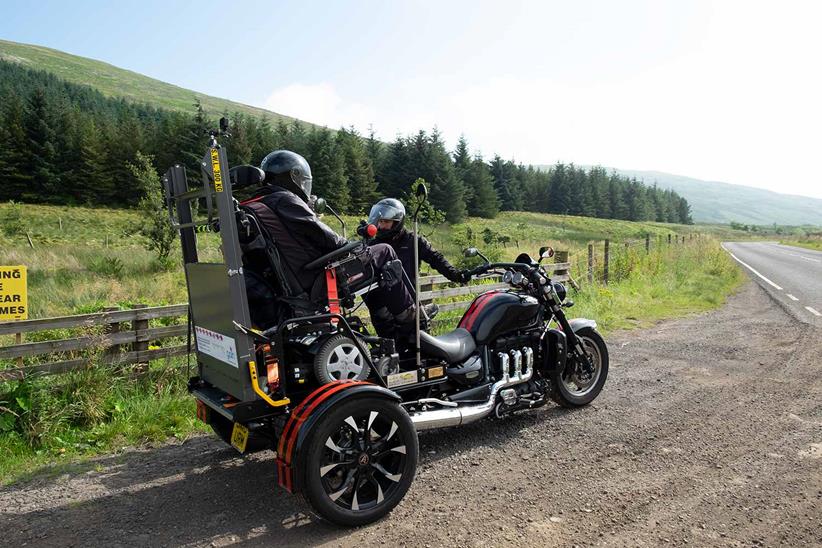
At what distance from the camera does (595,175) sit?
311 ft

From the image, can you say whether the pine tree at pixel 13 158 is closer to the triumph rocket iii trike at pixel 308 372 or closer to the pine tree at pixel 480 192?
the pine tree at pixel 480 192

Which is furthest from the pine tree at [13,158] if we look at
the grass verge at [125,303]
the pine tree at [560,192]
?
the pine tree at [560,192]

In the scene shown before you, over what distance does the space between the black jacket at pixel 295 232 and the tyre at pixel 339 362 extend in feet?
1.47

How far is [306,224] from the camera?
12.3 feet

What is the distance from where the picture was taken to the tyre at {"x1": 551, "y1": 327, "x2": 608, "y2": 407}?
5453 mm

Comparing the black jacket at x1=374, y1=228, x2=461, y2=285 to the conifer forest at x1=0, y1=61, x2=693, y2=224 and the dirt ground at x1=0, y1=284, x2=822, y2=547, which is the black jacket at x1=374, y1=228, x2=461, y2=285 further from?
the conifer forest at x1=0, y1=61, x2=693, y2=224

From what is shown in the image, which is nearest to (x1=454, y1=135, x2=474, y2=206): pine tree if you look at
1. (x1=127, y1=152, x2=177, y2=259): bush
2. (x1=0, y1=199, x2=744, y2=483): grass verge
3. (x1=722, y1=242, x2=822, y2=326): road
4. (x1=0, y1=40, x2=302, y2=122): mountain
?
(x1=0, y1=199, x2=744, y2=483): grass verge

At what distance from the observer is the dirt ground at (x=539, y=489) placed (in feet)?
10.9

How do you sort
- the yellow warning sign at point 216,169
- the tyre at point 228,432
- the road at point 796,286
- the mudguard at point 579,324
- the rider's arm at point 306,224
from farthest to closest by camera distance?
1. the road at point 796,286
2. the mudguard at point 579,324
3. the tyre at point 228,432
4. the rider's arm at point 306,224
5. the yellow warning sign at point 216,169

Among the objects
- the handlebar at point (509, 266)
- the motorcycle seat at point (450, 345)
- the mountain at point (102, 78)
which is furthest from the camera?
the mountain at point (102, 78)

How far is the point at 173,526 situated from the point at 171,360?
3.32 metres

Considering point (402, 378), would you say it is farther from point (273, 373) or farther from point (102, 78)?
point (102, 78)

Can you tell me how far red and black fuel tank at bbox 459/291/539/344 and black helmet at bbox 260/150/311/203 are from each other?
196cm

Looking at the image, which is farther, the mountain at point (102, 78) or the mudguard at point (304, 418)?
the mountain at point (102, 78)
